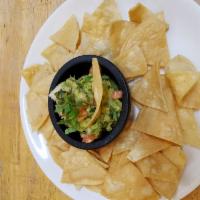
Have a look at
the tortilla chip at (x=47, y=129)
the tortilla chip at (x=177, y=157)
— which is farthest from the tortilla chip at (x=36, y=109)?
the tortilla chip at (x=177, y=157)

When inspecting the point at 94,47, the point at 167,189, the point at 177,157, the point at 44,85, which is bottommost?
the point at 167,189

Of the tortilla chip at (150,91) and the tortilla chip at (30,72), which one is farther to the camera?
the tortilla chip at (30,72)

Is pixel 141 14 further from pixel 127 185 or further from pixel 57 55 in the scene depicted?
pixel 127 185

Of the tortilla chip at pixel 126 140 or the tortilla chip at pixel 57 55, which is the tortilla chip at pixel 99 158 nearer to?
the tortilla chip at pixel 126 140

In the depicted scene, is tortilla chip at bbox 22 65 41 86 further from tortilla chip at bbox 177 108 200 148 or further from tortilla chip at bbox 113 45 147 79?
tortilla chip at bbox 177 108 200 148

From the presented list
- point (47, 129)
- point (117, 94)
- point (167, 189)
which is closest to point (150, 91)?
point (117, 94)

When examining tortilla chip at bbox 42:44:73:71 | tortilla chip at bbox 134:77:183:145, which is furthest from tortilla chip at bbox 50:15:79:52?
tortilla chip at bbox 134:77:183:145

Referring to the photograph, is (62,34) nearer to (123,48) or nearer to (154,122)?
Result: (123,48)
